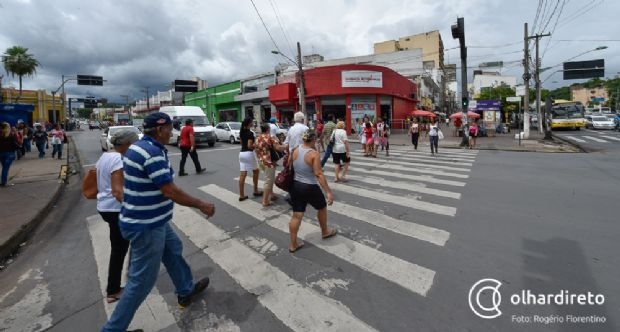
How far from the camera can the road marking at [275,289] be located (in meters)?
2.72

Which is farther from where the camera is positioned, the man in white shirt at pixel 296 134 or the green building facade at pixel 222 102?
the green building facade at pixel 222 102

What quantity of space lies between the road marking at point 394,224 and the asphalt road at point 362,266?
0.03 metres

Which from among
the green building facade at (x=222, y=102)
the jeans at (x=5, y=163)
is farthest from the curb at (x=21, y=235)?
the green building facade at (x=222, y=102)

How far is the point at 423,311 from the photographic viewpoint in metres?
2.83

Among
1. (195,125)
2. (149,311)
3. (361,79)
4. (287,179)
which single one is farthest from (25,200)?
(361,79)

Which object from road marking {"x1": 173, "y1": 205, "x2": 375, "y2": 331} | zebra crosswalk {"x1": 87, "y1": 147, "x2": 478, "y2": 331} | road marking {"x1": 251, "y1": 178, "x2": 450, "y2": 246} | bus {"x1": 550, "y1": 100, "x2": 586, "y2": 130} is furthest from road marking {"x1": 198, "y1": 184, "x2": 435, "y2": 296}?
bus {"x1": 550, "y1": 100, "x2": 586, "y2": 130}

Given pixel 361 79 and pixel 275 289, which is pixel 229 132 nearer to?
pixel 361 79

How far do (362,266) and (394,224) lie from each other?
1561 millimetres

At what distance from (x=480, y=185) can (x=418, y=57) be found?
4411 cm

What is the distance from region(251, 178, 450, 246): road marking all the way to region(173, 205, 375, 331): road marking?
1981mm

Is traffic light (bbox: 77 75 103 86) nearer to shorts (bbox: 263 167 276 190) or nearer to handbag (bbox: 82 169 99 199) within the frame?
shorts (bbox: 263 167 276 190)

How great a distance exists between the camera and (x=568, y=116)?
1224 inches

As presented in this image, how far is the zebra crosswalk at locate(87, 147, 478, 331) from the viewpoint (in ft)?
9.36

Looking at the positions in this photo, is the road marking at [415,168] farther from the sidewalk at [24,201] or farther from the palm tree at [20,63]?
the palm tree at [20,63]
